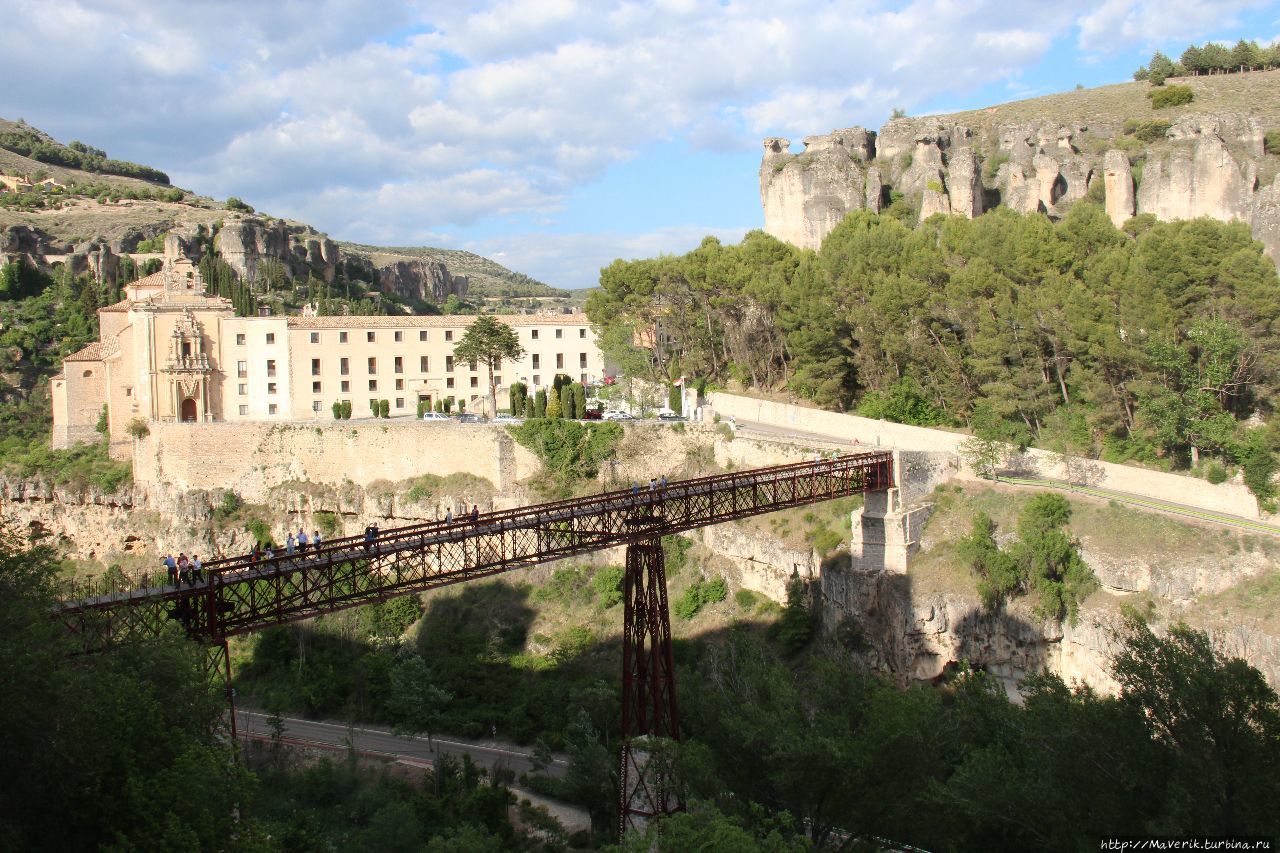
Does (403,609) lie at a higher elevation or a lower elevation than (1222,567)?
lower

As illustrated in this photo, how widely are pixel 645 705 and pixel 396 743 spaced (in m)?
13.8

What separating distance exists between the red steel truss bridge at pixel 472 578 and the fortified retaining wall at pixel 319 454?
18.6 m

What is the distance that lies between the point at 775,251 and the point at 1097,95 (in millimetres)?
34958

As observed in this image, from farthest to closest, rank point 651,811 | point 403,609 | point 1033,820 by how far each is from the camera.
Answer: point 403,609, point 651,811, point 1033,820

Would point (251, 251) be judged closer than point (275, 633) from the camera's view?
No

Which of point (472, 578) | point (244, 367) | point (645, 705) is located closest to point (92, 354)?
point (244, 367)

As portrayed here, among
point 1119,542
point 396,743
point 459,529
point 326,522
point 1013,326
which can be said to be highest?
point 1013,326

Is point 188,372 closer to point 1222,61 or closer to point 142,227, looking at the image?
point 142,227

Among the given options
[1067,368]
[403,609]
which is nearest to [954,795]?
[1067,368]

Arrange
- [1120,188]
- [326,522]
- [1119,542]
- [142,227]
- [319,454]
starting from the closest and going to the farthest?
1. [1119,542]
2. [326,522]
3. [319,454]
4. [1120,188]
5. [142,227]

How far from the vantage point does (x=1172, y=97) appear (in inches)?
2459

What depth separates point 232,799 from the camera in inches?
561

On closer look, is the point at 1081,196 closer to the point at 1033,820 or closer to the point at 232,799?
the point at 1033,820

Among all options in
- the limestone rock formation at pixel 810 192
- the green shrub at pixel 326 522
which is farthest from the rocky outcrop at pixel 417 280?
the green shrub at pixel 326 522
